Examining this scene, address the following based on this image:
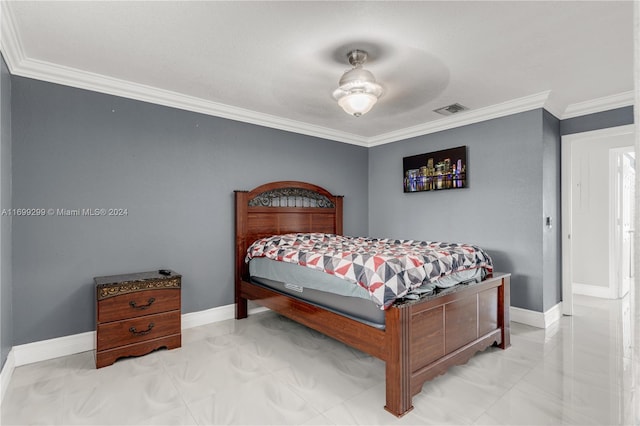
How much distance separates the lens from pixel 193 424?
1938mm

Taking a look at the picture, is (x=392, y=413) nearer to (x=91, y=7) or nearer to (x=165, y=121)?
(x=91, y=7)

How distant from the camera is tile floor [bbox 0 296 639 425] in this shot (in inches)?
78.9

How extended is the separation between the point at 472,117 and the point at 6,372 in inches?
196

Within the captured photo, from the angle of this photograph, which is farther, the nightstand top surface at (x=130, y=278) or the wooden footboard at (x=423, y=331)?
the nightstand top surface at (x=130, y=278)

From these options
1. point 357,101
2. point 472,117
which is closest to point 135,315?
point 357,101

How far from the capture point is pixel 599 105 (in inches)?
142

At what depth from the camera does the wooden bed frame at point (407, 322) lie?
2.07 m

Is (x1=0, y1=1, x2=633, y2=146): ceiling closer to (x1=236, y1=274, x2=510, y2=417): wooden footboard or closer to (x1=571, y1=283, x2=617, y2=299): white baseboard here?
(x1=236, y1=274, x2=510, y2=417): wooden footboard

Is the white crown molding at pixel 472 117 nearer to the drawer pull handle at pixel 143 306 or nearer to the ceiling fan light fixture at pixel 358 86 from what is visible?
the ceiling fan light fixture at pixel 358 86

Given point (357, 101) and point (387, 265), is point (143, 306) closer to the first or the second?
point (387, 265)

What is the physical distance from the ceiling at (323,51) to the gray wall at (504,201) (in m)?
0.33

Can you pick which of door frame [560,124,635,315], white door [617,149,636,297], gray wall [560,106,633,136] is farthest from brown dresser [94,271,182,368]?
white door [617,149,636,297]

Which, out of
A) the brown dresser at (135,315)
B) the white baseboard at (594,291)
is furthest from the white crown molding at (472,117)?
the brown dresser at (135,315)

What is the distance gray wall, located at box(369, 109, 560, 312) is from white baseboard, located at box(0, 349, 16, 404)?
14.3 ft
